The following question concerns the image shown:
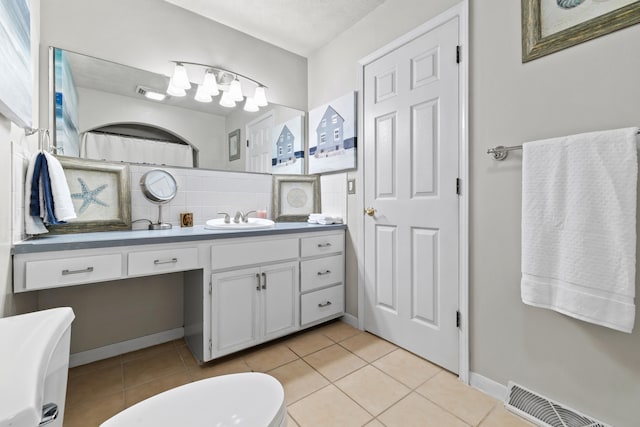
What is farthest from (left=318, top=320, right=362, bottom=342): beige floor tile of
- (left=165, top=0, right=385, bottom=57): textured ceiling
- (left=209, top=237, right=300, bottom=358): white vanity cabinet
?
(left=165, top=0, right=385, bottom=57): textured ceiling

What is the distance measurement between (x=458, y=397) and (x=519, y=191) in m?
1.11

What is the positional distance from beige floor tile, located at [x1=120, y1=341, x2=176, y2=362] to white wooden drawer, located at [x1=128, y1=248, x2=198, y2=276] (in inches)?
30.4

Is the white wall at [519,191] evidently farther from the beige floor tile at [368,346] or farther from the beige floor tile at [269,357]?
the beige floor tile at [269,357]

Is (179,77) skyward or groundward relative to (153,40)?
groundward

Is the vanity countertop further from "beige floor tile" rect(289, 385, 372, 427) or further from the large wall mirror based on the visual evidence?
"beige floor tile" rect(289, 385, 372, 427)

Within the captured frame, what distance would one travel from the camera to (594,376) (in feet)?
3.82

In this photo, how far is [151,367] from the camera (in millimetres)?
1724

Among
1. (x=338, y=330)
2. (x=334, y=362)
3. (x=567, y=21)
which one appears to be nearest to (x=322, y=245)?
(x=338, y=330)

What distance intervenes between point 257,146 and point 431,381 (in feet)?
7.12

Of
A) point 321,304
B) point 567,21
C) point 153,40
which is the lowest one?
point 321,304

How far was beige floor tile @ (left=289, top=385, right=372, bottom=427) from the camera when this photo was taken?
4.26ft

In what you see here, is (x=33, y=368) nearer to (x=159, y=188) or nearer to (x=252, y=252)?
(x=252, y=252)

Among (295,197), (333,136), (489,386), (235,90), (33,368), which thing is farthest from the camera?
(295,197)

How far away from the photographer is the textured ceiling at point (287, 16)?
205 cm
